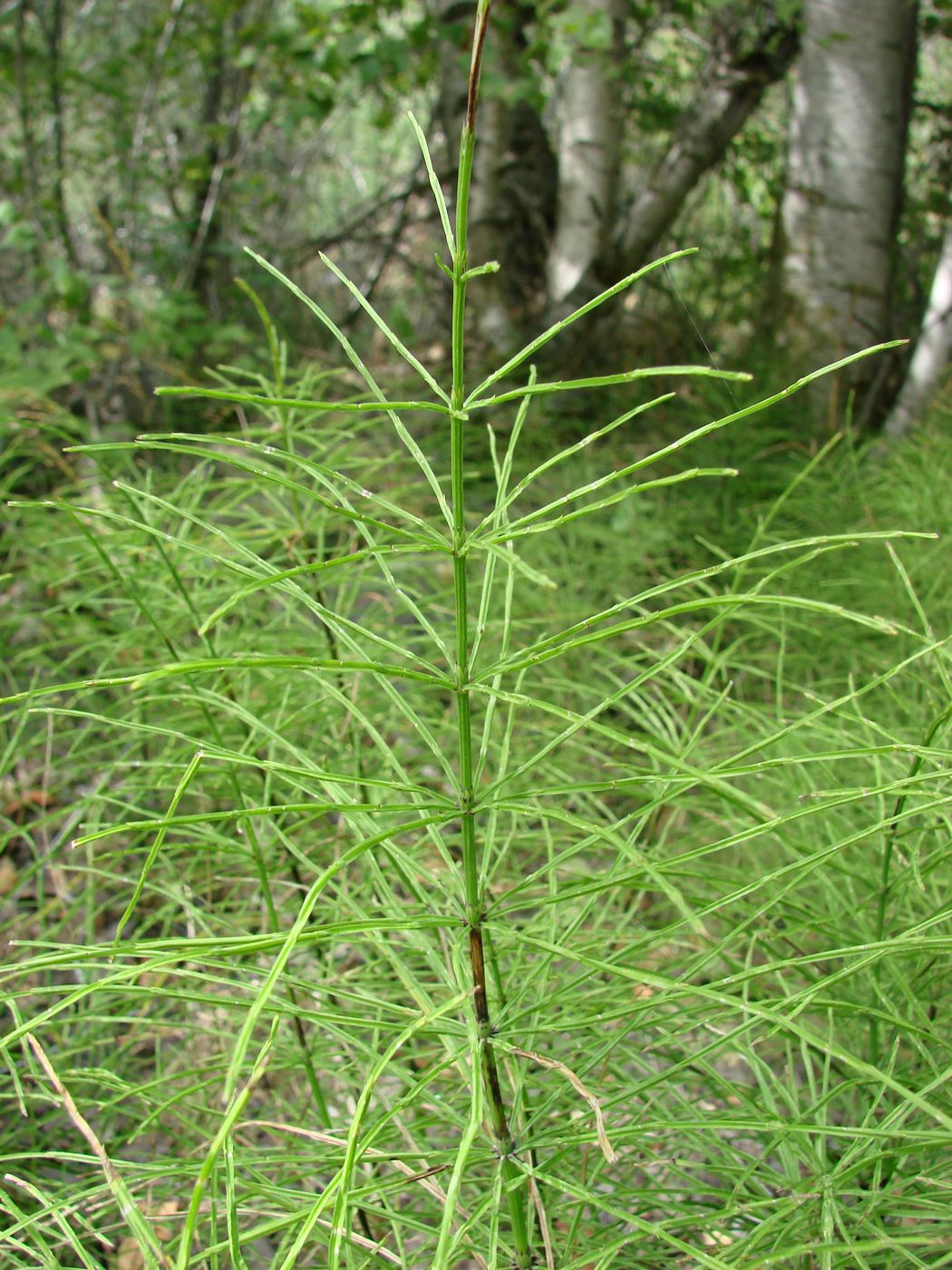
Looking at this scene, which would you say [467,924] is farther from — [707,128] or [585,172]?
[707,128]

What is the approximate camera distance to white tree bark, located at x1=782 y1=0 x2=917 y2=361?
2.88 meters

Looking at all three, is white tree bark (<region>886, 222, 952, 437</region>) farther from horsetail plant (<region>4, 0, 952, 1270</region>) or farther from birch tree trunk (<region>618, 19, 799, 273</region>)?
horsetail plant (<region>4, 0, 952, 1270</region>)

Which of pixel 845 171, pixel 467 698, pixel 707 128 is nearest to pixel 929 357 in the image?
pixel 845 171

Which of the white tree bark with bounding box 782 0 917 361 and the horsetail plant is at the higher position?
the white tree bark with bounding box 782 0 917 361

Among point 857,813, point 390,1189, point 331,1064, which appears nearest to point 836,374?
point 857,813

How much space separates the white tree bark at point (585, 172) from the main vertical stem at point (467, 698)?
2.66 meters

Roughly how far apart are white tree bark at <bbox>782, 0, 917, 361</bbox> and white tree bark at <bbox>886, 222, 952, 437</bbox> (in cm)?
21

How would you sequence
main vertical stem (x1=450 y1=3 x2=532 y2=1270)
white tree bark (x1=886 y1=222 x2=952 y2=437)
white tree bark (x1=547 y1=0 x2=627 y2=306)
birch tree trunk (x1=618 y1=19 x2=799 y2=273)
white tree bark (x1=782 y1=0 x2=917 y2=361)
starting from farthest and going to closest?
birch tree trunk (x1=618 y1=19 x2=799 y2=273), white tree bark (x1=547 y1=0 x2=627 y2=306), white tree bark (x1=782 y1=0 x2=917 y2=361), white tree bark (x1=886 y1=222 x2=952 y2=437), main vertical stem (x1=450 y1=3 x2=532 y2=1270)

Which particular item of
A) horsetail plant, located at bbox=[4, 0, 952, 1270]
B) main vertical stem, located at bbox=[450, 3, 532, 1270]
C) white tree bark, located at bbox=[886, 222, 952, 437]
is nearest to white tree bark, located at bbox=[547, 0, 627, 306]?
white tree bark, located at bbox=[886, 222, 952, 437]

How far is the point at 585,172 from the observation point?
306 centimetres

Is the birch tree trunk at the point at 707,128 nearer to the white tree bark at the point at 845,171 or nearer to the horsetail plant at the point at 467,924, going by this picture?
the white tree bark at the point at 845,171

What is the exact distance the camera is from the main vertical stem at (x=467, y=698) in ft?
1.47

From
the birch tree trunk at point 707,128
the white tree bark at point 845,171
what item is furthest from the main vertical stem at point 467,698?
the birch tree trunk at point 707,128

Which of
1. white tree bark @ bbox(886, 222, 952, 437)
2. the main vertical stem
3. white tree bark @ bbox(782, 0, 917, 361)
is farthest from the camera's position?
white tree bark @ bbox(782, 0, 917, 361)
